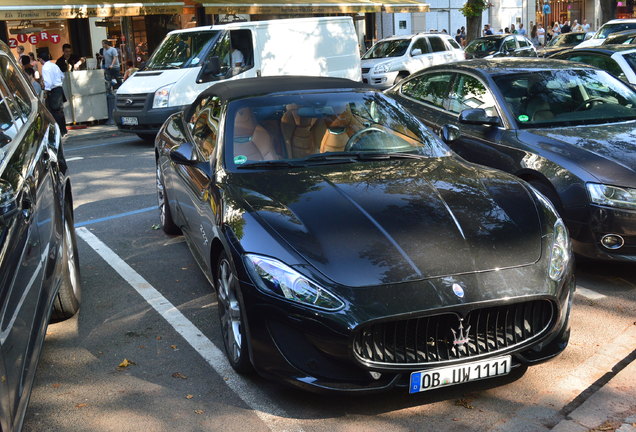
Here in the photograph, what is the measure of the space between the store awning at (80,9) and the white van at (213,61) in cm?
467

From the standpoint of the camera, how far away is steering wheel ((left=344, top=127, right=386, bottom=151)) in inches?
221

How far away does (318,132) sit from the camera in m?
5.62

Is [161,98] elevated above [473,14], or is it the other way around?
[473,14]

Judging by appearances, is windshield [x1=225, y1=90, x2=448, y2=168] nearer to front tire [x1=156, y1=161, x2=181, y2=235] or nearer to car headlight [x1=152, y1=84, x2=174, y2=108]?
front tire [x1=156, y1=161, x2=181, y2=235]

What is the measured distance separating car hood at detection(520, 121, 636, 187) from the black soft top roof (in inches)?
63.9

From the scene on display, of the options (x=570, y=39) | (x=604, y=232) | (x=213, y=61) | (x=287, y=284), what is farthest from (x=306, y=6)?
(x=287, y=284)

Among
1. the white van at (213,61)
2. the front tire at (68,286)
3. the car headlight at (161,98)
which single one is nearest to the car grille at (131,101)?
the white van at (213,61)

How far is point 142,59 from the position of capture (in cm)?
2655

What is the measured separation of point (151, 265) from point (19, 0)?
14761mm

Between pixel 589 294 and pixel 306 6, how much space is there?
72.0 feet

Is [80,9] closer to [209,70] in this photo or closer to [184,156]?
[209,70]

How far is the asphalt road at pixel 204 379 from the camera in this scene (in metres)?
4.18

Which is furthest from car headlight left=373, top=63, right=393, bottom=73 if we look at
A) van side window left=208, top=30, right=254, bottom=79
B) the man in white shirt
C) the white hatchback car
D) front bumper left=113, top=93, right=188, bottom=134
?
the man in white shirt

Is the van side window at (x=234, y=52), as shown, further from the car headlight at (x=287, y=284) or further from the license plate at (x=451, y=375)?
the license plate at (x=451, y=375)
